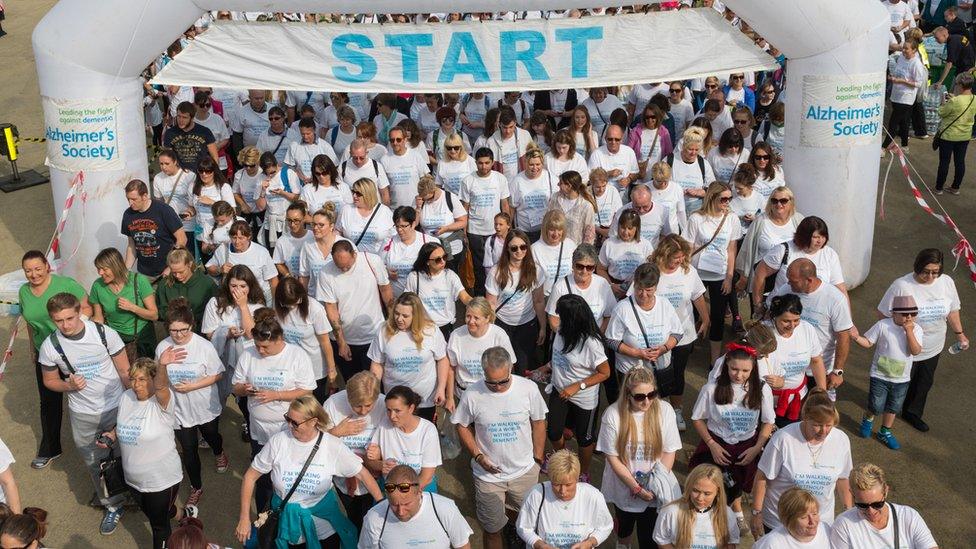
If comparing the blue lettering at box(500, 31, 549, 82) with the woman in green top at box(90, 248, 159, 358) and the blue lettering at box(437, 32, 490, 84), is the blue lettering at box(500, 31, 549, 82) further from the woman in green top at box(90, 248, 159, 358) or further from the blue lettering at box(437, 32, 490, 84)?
the woman in green top at box(90, 248, 159, 358)

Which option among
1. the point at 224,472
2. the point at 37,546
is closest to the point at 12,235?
the point at 224,472

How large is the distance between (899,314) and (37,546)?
5731 millimetres

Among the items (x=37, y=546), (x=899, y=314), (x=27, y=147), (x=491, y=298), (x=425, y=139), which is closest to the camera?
(x=37, y=546)

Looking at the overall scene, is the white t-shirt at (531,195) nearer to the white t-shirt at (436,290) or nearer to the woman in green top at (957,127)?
the white t-shirt at (436,290)

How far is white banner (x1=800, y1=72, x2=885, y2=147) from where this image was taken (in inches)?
372

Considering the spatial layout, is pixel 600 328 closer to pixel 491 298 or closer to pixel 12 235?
pixel 491 298

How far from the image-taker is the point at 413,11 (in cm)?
938

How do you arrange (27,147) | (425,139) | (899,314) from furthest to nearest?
(27,147)
(425,139)
(899,314)

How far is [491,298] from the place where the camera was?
7887mm

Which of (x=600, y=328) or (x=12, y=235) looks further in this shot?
(x=12, y=235)

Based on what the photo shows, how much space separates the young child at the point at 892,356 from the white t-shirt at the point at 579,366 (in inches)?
77.7

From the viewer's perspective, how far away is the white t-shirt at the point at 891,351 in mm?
7430

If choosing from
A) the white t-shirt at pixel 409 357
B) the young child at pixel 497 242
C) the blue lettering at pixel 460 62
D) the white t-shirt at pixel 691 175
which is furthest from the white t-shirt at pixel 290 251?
the white t-shirt at pixel 691 175

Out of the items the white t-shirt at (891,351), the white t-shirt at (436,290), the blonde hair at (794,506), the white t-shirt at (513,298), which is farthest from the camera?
the white t-shirt at (513,298)
